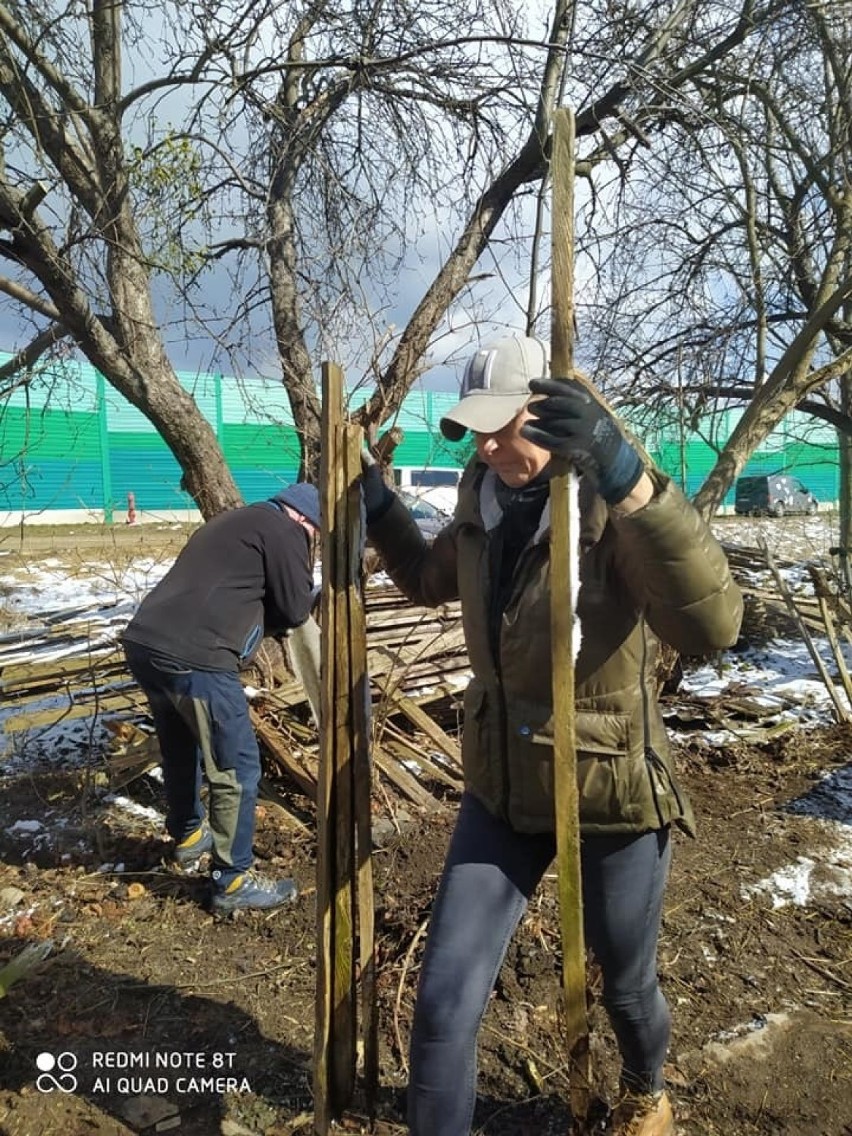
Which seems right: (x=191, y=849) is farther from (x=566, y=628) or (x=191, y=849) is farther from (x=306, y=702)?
(x=566, y=628)

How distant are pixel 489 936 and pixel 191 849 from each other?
253 centimetres

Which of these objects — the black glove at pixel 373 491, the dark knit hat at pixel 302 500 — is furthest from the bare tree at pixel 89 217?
the black glove at pixel 373 491

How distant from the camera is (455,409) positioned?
169 centimetres

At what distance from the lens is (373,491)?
6.94 ft

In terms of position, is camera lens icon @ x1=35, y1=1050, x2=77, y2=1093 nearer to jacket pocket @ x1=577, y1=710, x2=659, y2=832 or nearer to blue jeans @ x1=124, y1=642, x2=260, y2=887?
blue jeans @ x1=124, y1=642, x2=260, y2=887

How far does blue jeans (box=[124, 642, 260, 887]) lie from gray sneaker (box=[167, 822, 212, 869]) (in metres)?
0.39

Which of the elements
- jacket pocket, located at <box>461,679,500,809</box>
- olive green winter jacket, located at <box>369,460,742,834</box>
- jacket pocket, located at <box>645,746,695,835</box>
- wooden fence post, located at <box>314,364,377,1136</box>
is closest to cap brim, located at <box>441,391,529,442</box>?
olive green winter jacket, located at <box>369,460,742,834</box>

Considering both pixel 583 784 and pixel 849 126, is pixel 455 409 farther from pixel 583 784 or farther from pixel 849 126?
pixel 849 126

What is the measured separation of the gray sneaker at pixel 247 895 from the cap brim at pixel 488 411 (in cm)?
260

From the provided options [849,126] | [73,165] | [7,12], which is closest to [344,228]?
[73,165]

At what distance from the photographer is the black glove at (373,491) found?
2083 mm

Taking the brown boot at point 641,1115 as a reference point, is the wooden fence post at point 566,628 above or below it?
above

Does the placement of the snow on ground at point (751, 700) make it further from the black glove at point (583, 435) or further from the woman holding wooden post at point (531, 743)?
the black glove at point (583, 435)

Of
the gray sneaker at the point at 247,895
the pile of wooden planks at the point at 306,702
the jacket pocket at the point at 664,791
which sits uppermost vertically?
the jacket pocket at the point at 664,791
